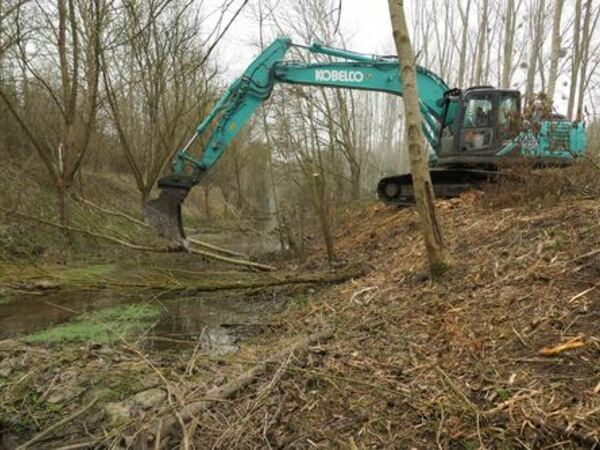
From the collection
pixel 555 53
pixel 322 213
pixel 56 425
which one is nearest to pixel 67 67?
pixel 322 213

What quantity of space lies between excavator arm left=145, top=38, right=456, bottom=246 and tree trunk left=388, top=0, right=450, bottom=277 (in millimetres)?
3639

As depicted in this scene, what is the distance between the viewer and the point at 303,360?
4297mm

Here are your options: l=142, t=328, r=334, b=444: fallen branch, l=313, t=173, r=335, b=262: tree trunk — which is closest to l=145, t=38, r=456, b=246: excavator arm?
l=313, t=173, r=335, b=262: tree trunk

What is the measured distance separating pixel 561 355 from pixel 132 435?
2.93 m

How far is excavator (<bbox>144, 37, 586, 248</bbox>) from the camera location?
923 cm

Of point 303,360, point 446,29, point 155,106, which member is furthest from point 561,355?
point 446,29

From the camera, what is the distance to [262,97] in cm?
1022

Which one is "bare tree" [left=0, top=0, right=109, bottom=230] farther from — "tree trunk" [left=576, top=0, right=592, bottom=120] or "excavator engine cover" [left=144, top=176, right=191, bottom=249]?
"tree trunk" [left=576, top=0, right=592, bottom=120]

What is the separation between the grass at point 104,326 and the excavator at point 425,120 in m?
2.27

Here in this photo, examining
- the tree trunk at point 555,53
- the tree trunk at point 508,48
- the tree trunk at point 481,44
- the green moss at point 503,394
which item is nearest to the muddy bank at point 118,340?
the green moss at point 503,394

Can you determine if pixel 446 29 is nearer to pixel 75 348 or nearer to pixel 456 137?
pixel 456 137

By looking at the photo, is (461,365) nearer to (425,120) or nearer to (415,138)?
(415,138)

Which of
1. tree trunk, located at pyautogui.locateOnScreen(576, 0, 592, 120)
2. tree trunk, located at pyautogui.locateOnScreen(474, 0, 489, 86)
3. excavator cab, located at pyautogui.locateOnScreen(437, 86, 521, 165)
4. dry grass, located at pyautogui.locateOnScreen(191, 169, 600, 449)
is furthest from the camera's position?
tree trunk, located at pyautogui.locateOnScreen(474, 0, 489, 86)

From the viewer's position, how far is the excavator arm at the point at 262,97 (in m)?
9.26
